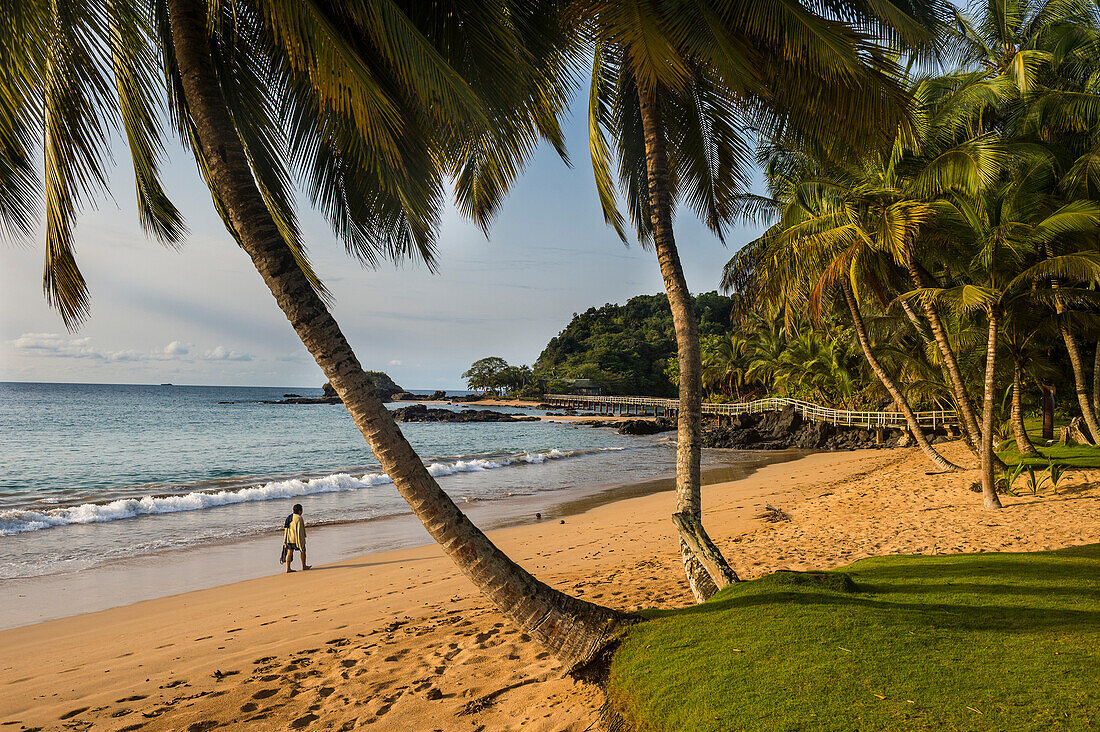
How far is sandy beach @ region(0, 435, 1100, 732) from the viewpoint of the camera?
4.26 meters

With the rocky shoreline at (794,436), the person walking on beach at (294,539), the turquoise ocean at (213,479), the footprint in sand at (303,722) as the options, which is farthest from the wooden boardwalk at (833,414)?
the footprint in sand at (303,722)

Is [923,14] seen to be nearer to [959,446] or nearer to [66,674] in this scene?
[66,674]

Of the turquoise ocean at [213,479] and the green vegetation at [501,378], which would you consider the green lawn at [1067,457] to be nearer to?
the turquoise ocean at [213,479]

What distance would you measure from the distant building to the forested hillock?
2.54ft

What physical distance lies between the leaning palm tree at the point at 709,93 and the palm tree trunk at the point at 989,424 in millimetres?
4196

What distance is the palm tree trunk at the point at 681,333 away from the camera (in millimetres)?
5293

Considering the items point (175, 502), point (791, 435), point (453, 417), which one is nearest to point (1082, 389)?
point (791, 435)

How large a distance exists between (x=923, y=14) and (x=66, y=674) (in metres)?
9.88

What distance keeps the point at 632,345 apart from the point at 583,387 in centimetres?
839

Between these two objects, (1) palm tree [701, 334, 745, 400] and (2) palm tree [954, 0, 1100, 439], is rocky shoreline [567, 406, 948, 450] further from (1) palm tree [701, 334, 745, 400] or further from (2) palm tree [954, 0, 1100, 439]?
(2) palm tree [954, 0, 1100, 439]

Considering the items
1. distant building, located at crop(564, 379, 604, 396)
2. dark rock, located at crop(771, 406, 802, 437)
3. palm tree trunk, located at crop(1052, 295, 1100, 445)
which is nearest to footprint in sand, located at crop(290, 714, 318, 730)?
palm tree trunk, located at crop(1052, 295, 1100, 445)

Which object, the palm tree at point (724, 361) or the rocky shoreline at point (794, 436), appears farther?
the palm tree at point (724, 361)

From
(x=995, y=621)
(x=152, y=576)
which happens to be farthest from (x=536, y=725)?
(x=152, y=576)

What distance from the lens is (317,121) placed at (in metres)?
4.93
